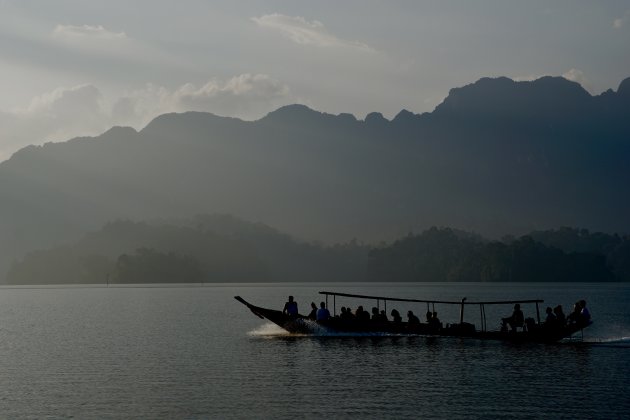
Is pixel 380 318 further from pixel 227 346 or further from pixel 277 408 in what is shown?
pixel 277 408

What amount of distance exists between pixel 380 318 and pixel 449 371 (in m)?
17.3

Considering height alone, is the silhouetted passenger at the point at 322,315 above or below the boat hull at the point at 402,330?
above

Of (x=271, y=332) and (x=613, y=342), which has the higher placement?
(x=271, y=332)

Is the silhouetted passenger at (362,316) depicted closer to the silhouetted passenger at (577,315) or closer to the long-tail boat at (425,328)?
the long-tail boat at (425,328)

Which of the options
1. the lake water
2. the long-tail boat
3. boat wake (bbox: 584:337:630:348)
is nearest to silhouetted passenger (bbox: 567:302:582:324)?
the long-tail boat

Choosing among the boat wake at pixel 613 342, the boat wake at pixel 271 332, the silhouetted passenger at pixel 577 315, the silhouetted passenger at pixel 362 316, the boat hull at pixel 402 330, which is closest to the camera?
the silhouetted passenger at pixel 577 315

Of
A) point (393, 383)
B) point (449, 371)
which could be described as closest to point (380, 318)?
point (449, 371)

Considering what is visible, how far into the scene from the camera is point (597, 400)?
126ft

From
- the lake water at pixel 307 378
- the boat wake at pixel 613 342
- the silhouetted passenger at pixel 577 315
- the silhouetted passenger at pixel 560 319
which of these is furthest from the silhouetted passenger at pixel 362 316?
the boat wake at pixel 613 342

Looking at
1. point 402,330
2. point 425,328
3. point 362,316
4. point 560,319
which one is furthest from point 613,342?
point 362,316

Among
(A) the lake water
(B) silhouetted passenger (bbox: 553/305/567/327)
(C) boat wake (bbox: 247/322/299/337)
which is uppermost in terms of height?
(B) silhouetted passenger (bbox: 553/305/567/327)

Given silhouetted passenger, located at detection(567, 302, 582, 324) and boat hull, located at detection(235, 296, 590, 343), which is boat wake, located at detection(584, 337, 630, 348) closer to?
boat hull, located at detection(235, 296, 590, 343)

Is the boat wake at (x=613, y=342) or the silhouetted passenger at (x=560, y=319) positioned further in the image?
the boat wake at (x=613, y=342)

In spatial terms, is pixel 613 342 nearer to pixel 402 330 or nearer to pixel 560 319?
pixel 560 319
